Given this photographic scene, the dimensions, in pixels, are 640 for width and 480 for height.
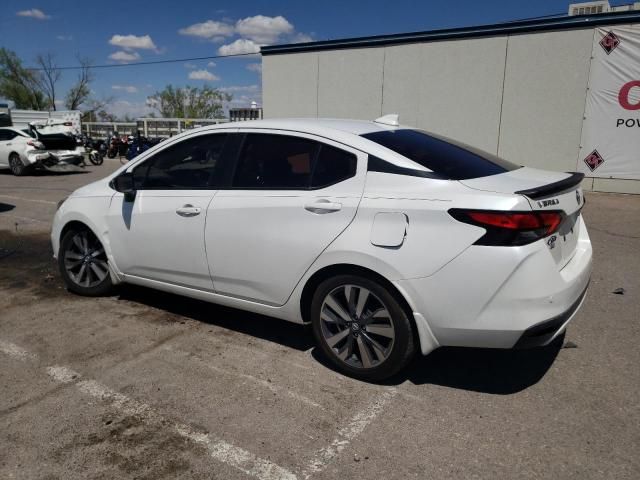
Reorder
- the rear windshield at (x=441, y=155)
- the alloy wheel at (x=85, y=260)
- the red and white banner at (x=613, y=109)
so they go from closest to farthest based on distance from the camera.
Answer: the rear windshield at (x=441, y=155), the alloy wheel at (x=85, y=260), the red and white banner at (x=613, y=109)

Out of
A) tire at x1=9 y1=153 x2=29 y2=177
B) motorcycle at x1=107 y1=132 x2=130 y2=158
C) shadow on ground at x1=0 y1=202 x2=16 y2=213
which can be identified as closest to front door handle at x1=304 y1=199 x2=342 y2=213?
shadow on ground at x1=0 y1=202 x2=16 y2=213

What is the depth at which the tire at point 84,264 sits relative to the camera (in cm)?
473

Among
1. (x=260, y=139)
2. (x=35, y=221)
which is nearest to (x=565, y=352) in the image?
(x=260, y=139)

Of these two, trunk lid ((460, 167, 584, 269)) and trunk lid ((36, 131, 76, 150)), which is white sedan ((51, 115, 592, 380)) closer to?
trunk lid ((460, 167, 584, 269))

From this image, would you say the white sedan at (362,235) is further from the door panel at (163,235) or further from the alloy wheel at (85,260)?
the alloy wheel at (85,260)

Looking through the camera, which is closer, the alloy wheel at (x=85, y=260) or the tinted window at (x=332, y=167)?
the tinted window at (x=332, y=167)

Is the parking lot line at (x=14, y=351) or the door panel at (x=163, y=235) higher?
the door panel at (x=163, y=235)

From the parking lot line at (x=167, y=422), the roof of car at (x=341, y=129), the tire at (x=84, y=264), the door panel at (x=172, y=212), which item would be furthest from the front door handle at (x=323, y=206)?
the tire at (x=84, y=264)

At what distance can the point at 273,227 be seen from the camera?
3.43 meters

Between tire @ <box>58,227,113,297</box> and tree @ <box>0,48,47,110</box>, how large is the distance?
62204 millimetres

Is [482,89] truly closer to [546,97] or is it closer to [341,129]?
[546,97]

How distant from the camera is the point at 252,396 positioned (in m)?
3.13

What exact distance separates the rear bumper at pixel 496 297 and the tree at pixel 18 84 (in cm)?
6544

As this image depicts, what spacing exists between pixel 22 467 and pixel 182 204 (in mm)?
2019
